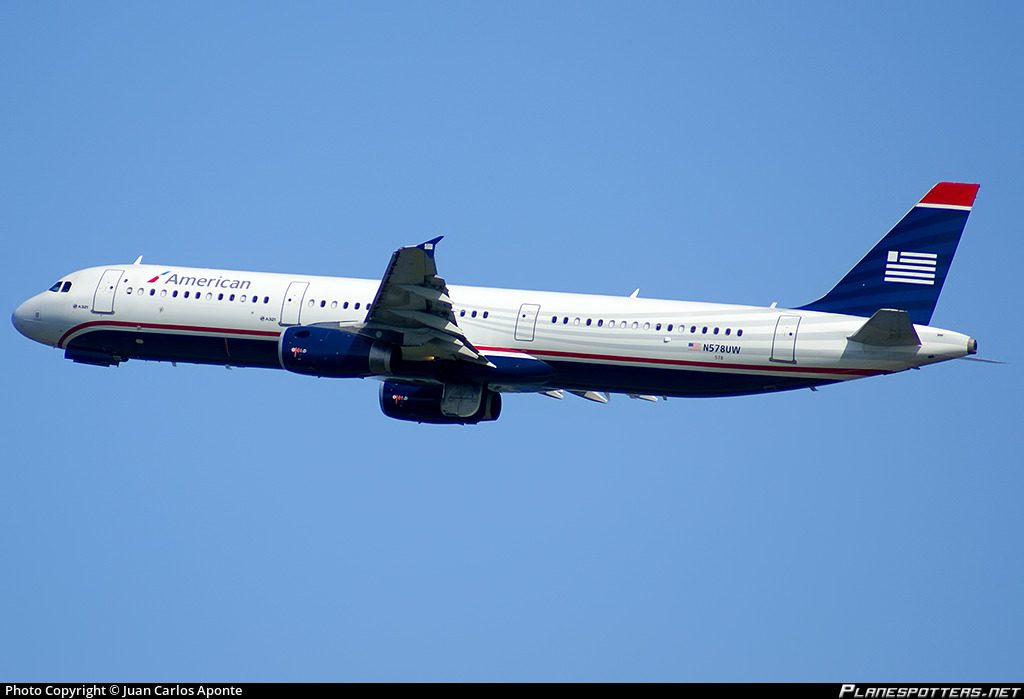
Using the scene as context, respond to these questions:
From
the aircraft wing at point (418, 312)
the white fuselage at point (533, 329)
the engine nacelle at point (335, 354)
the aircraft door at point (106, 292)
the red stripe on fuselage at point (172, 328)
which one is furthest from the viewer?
the aircraft door at point (106, 292)

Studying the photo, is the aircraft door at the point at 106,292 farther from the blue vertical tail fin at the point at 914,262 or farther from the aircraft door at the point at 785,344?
the blue vertical tail fin at the point at 914,262

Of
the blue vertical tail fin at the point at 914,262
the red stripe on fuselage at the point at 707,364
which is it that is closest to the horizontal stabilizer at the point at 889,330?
the red stripe on fuselage at the point at 707,364

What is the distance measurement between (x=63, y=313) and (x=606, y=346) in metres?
18.7

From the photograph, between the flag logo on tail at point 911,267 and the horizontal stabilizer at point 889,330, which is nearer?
the horizontal stabilizer at point 889,330

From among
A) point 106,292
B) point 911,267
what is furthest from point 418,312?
point 911,267

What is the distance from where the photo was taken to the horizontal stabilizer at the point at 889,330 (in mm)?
51156

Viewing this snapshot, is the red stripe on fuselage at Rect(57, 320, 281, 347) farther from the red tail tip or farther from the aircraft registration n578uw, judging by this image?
the red tail tip

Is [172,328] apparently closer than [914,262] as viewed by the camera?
No

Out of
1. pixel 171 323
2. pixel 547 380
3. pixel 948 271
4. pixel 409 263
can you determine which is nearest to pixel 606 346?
pixel 547 380

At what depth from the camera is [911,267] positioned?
53938mm

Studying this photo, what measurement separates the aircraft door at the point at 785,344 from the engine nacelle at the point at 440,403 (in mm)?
9517

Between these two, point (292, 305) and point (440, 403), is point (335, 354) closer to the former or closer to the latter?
point (292, 305)

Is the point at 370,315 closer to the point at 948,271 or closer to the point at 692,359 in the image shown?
the point at 692,359
